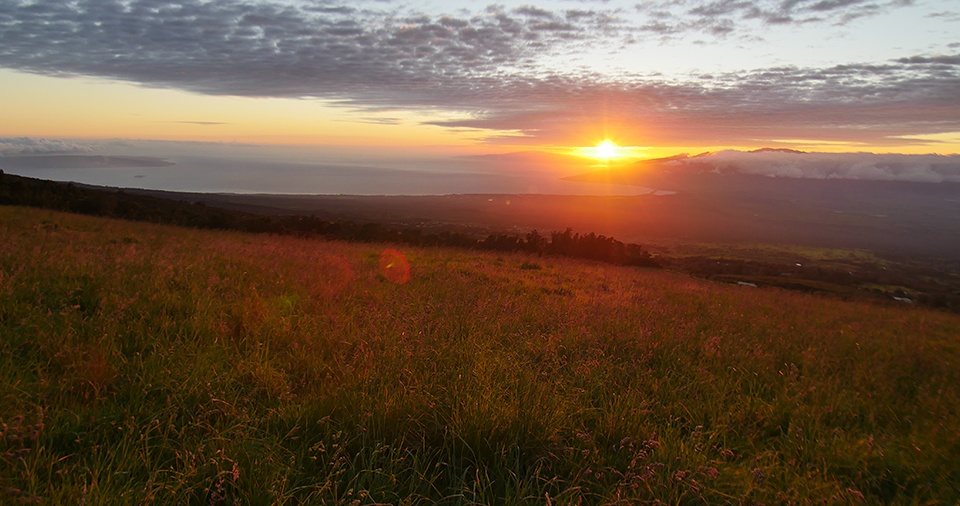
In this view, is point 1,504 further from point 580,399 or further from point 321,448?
point 580,399

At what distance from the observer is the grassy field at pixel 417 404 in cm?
232

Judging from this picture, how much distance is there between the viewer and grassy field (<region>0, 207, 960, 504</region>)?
7.63 ft

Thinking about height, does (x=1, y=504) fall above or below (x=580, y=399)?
above

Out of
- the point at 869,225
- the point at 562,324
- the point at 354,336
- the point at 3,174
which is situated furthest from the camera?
the point at 869,225

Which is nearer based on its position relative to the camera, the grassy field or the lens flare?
the grassy field

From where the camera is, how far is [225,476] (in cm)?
220

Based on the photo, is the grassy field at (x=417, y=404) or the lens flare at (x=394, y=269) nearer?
the grassy field at (x=417, y=404)

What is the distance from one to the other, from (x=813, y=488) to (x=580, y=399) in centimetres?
141

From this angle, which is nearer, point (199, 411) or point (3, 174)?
point (199, 411)

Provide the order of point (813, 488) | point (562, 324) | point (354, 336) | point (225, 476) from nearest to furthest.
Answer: point (225, 476) < point (813, 488) < point (354, 336) < point (562, 324)

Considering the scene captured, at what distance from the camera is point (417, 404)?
9.59ft

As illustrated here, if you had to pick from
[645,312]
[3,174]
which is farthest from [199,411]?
[3,174]

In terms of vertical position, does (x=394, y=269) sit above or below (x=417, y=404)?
below

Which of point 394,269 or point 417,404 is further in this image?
point 394,269
